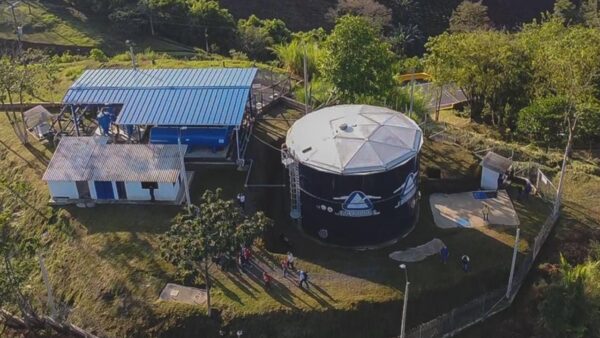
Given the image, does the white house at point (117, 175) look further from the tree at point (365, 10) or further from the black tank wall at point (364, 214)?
the tree at point (365, 10)

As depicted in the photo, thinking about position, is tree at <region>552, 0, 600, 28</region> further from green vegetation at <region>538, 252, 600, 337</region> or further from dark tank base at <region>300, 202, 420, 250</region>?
green vegetation at <region>538, 252, 600, 337</region>

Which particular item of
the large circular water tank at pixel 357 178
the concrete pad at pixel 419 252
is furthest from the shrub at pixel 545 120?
the concrete pad at pixel 419 252

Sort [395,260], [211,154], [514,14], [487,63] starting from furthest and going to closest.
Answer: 1. [514,14]
2. [487,63]
3. [211,154]
4. [395,260]

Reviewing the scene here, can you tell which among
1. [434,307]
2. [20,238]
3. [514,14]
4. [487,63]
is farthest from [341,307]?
[514,14]

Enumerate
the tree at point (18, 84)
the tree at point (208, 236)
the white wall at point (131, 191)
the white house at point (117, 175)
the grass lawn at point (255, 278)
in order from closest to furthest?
the tree at point (208, 236) → the grass lawn at point (255, 278) → the white house at point (117, 175) → the white wall at point (131, 191) → the tree at point (18, 84)

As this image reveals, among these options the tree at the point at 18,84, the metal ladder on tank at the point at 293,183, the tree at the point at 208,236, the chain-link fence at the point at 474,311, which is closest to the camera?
the tree at the point at 208,236

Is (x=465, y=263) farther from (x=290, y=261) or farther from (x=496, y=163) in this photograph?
(x=496, y=163)

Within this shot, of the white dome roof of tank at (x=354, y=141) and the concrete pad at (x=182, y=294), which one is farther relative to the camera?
the white dome roof of tank at (x=354, y=141)

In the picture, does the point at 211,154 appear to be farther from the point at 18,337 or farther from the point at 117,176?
the point at 18,337
